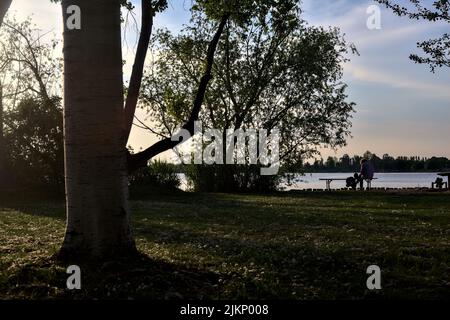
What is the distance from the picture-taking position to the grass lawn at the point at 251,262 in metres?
7.47

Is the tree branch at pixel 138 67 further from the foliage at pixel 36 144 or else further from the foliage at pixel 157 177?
the foliage at pixel 157 177

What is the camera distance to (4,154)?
101 feet

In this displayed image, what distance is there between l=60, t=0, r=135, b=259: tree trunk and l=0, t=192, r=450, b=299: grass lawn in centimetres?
59

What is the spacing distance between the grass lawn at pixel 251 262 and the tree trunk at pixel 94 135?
1.92 ft

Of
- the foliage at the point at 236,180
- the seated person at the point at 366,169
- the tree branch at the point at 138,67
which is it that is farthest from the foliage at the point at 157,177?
the tree branch at the point at 138,67

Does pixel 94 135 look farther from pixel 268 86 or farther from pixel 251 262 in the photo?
pixel 268 86

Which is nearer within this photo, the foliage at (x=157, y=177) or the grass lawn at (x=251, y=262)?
the grass lawn at (x=251, y=262)

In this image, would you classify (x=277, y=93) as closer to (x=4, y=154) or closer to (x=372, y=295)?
(x=4, y=154)

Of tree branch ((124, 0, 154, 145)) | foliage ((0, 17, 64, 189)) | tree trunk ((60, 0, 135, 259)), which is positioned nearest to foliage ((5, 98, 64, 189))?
foliage ((0, 17, 64, 189))

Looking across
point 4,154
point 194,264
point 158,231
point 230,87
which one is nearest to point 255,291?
point 194,264

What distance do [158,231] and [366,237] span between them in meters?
5.73

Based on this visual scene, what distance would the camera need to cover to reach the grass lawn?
7469 millimetres

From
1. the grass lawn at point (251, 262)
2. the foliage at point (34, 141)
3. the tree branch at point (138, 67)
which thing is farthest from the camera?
the foliage at point (34, 141)
